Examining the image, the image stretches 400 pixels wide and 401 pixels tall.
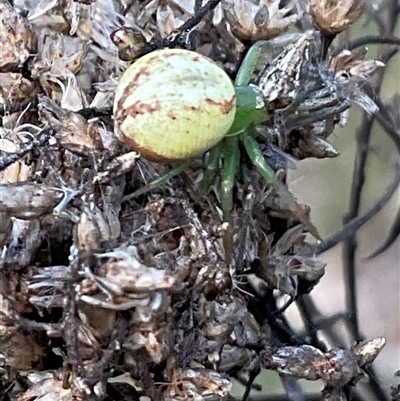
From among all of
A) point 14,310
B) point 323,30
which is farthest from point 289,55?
point 14,310

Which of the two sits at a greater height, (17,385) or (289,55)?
→ (289,55)

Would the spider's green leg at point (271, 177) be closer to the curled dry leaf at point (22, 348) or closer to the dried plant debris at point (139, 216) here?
the dried plant debris at point (139, 216)

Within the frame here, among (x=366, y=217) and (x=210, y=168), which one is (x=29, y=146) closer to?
(x=210, y=168)

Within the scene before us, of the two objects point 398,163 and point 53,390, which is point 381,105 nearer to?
point 398,163

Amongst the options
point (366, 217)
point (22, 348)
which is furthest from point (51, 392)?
point (366, 217)

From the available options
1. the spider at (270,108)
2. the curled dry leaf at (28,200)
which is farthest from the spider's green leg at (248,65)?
the curled dry leaf at (28,200)

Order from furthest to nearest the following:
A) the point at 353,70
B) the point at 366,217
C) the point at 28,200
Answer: the point at 366,217, the point at 353,70, the point at 28,200
